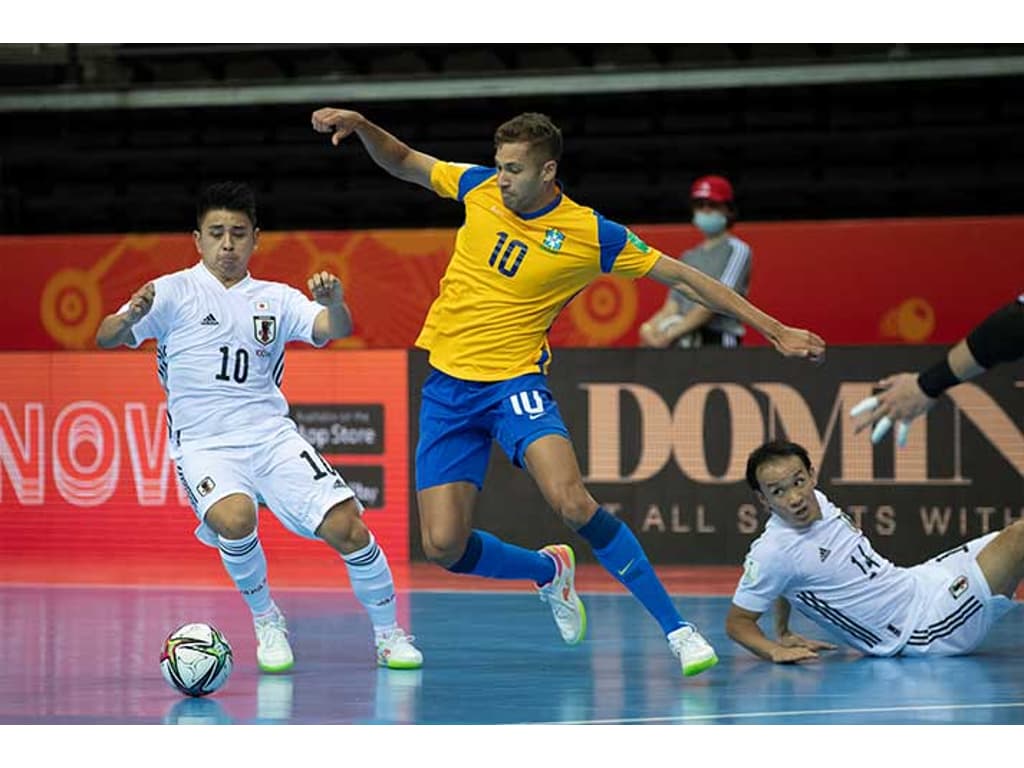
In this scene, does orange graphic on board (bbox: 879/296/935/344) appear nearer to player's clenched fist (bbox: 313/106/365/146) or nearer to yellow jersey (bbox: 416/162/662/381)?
yellow jersey (bbox: 416/162/662/381)

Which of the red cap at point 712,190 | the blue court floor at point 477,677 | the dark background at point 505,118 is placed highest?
the dark background at point 505,118

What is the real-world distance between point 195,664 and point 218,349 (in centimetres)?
146

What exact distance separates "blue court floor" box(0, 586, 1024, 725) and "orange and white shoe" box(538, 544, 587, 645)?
0.30 feet

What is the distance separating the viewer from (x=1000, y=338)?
4934 mm

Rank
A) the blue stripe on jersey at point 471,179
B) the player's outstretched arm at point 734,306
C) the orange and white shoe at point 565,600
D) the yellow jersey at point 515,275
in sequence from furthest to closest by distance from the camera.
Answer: the orange and white shoe at point 565,600 → the blue stripe on jersey at point 471,179 → the yellow jersey at point 515,275 → the player's outstretched arm at point 734,306

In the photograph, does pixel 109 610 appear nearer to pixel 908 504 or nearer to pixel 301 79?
pixel 908 504

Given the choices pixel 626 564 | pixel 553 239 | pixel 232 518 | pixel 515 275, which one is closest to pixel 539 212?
pixel 553 239

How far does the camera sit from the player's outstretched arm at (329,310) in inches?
262

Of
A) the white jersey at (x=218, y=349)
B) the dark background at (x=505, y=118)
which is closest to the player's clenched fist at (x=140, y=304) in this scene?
the white jersey at (x=218, y=349)

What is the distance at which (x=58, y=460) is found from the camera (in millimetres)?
12008

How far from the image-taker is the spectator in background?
11484 millimetres

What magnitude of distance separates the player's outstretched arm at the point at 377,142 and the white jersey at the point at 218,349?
25.9 inches

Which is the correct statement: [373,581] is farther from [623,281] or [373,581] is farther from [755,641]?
[623,281]

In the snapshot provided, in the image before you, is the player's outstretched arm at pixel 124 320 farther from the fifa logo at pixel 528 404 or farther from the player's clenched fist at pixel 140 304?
the fifa logo at pixel 528 404
